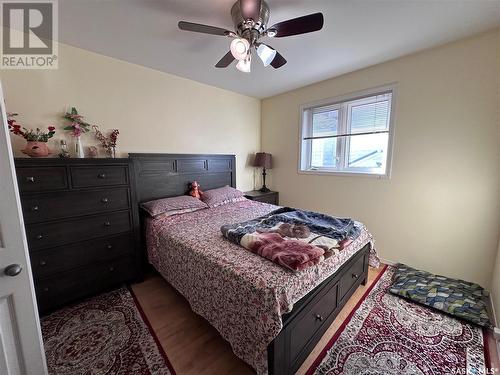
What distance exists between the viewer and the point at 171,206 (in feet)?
7.55

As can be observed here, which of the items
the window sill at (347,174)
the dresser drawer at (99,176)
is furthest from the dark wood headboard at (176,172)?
the window sill at (347,174)

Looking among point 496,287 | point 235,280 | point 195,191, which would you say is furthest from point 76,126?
point 496,287

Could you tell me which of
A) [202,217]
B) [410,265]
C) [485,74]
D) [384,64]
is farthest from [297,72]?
[410,265]

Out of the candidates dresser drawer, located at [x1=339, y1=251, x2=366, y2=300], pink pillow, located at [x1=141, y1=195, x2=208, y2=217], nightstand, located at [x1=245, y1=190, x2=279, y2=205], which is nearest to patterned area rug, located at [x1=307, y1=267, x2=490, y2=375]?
dresser drawer, located at [x1=339, y1=251, x2=366, y2=300]

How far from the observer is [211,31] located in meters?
1.41

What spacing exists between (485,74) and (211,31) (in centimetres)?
250

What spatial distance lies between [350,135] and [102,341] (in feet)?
11.3

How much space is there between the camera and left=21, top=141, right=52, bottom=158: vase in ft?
5.47

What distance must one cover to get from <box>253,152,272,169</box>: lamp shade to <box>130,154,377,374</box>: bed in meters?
1.52

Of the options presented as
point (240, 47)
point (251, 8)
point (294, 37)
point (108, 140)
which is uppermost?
point (294, 37)

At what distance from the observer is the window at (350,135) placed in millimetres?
2523

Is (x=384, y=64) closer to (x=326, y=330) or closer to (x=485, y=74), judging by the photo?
(x=485, y=74)

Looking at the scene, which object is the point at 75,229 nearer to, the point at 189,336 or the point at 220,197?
the point at 189,336

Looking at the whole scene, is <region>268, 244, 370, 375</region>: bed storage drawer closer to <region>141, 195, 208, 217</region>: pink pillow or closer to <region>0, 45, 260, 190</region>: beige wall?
<region>141, 195, 208, 217</region>: pink pillow
